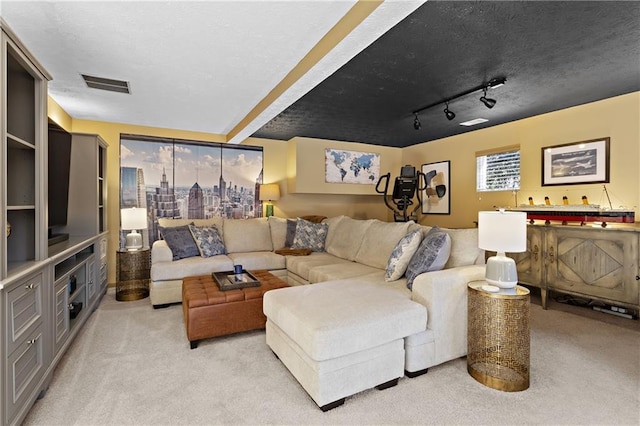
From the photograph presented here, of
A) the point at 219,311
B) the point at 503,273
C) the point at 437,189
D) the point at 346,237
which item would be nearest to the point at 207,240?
the point at 219,311

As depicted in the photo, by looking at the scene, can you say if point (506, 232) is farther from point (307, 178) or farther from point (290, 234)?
point (307, 178)

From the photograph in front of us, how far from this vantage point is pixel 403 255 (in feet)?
9.05

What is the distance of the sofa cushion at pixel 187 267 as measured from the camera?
360 cm

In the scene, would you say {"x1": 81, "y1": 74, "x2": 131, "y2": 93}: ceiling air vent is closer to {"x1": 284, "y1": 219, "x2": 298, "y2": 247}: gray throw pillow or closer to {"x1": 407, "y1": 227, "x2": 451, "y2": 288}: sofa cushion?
Result: {"x1": 284, "y1": 219, "x2": 298, "y2": 247}: gray throw pillow

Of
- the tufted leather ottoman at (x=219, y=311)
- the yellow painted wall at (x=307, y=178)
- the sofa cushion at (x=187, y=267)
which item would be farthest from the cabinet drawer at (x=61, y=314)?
the yellow painted wall at (x=307, y=178)

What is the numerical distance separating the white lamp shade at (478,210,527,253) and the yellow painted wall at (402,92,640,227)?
2.39m

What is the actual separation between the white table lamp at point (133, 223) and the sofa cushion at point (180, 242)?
0.28 m

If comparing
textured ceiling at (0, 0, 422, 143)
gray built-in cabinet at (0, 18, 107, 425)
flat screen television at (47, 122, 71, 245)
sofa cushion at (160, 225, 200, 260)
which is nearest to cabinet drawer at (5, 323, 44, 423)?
gray built-in cabinet at (0, 18, 107, 425)

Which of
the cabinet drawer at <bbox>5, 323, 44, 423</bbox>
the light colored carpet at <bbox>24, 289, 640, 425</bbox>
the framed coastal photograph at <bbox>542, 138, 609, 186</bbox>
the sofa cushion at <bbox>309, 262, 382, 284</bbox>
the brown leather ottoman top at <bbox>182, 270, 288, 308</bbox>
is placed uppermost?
the framed coastal photograph at <bbox>542, 138, 609, 186</bbox>

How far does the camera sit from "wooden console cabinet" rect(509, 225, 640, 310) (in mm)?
3076

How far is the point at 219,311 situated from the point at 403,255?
1633mm

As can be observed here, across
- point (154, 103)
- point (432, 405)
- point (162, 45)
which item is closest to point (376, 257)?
point (432, 405)

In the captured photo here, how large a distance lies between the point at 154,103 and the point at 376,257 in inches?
118

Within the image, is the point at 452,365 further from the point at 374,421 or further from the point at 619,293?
the point at 619,293
